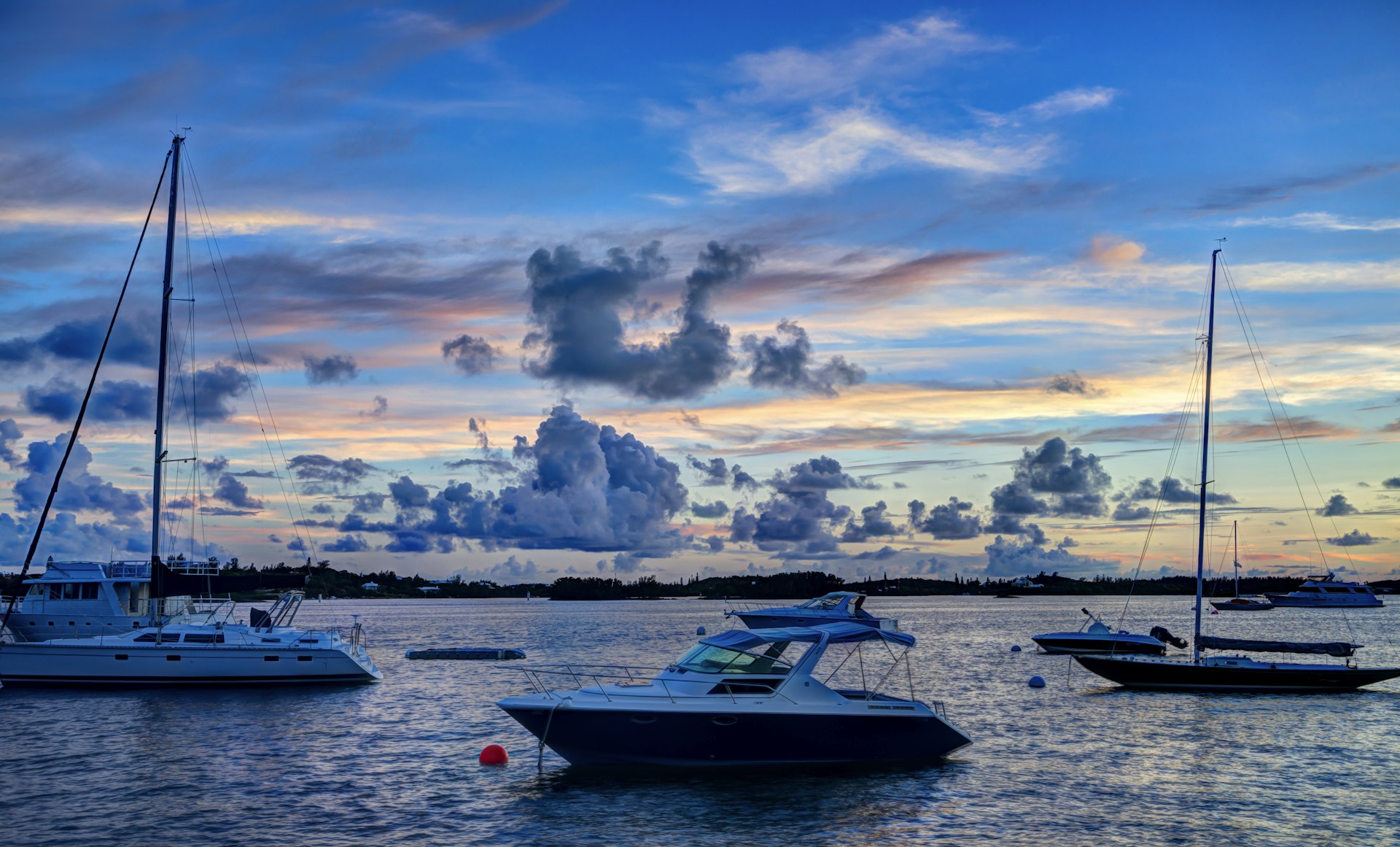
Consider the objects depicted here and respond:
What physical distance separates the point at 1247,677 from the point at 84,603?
51.4 meters

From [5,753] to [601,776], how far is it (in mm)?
18177

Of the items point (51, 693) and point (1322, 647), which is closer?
point (51, 693)

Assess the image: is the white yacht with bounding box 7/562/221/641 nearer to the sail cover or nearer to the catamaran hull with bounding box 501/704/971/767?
the catamaran hull with bounding box 501/704/971/767

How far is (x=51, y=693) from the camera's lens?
43.9 metres

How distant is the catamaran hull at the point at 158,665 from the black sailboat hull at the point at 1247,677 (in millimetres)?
35456

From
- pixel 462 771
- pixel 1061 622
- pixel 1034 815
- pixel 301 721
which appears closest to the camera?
pixel 1034 815

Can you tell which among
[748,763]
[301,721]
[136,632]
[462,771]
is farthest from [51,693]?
[748,763]

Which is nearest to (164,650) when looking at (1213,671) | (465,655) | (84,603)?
(84,603)

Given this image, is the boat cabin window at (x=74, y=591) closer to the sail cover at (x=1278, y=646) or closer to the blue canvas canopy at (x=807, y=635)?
the blue canvas canopy at (x=807, y=635)

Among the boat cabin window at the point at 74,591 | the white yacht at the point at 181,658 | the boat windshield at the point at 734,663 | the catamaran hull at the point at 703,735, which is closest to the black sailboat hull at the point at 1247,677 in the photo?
the catamaran hull at the point at 703,735

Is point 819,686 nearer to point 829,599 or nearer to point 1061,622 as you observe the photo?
point 829,599

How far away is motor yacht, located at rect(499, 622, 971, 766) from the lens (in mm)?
25969

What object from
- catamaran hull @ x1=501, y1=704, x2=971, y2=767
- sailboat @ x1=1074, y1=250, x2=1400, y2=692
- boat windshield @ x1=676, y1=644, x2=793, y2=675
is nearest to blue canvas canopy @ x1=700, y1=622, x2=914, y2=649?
boat windshield @ x1=676, y1=644, x2=793, y2=675

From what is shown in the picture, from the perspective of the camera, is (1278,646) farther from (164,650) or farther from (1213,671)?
(164,650)
